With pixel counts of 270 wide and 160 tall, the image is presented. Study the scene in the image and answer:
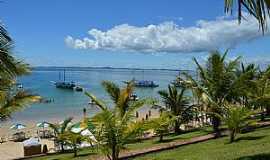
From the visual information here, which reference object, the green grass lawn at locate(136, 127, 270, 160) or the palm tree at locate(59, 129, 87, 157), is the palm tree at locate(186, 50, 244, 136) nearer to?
the green grass lawn at locate(136, 127, 270, 160)

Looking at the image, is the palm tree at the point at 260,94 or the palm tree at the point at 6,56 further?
the palm tree at the point at 260,94

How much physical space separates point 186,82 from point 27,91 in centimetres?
1021

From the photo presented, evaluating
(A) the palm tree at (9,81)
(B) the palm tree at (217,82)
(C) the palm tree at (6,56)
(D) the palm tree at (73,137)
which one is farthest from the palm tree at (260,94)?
(C) the palm tree at (6,56)

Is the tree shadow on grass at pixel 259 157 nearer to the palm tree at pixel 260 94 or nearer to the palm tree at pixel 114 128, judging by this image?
the palm tree at pixel 114 128

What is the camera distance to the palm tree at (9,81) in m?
6.66

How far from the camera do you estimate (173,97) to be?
23.6m

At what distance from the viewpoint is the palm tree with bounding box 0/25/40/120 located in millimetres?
6656

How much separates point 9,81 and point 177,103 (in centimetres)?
1545

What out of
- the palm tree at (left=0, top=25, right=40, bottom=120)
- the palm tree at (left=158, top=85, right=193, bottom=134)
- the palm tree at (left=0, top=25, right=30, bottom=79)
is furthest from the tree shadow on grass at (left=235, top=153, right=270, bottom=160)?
the palm tree at (left=158, top=85, right=193, bottom=134)

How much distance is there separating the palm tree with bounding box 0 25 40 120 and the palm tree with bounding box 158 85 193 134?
1373 centimetres

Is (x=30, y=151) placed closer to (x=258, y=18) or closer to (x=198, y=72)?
(x=198, y=72)

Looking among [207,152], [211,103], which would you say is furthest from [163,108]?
[207,152]

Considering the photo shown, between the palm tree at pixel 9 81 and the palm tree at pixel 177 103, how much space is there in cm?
1373

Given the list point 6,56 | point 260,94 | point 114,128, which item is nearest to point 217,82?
point 260,94
